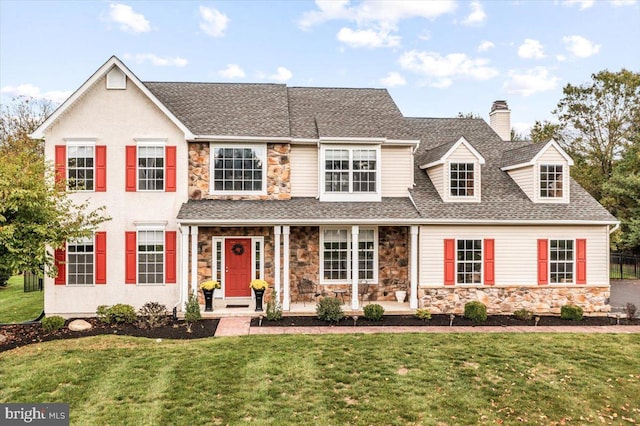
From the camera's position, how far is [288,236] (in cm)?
1337

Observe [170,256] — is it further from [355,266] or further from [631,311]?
[631,311]

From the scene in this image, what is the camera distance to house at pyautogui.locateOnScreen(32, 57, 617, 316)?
Result: 43.2 ft

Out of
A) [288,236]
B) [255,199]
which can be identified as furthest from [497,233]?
[255,199]

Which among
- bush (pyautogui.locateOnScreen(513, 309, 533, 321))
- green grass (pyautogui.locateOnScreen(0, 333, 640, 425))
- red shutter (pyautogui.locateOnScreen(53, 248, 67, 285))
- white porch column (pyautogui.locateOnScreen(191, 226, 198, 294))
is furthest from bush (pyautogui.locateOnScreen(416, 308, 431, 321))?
red shutter (pyautogui.locateOnScreen(53, 248, 67, 285))

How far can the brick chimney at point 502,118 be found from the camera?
1970 centimetres

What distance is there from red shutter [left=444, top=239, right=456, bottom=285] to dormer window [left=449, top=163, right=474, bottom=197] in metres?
2.20

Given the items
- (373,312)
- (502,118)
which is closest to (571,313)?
(373,312)

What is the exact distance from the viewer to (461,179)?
1463 cm

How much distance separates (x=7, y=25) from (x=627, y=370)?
2890 centimetres

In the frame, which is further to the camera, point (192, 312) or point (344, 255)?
point (344, 255)

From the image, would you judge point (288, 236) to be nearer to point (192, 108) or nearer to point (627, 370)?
point (192, 108)

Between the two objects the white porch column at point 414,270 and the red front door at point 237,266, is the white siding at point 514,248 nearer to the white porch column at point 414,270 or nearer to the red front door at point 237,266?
the white porch column at point 414,270

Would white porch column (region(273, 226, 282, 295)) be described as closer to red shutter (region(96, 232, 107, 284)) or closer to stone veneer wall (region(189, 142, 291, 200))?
stone veneer wall (region(189, 142, 291, 200))

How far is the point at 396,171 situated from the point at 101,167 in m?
10.7
